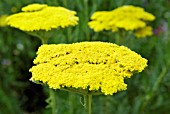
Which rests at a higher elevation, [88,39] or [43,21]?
[43,21]

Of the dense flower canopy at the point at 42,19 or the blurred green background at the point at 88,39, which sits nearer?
the dense flower canopy at the point at 42,19

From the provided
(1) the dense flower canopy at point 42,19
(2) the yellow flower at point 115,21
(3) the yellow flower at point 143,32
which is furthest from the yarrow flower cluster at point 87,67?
(3) the yellow flower at point 143,32

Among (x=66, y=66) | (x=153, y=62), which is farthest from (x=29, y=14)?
(x=153, y=62)

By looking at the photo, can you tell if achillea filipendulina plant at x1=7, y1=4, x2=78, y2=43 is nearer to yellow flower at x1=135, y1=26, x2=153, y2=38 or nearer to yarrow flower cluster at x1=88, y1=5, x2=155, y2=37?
yarrow flower cluster at x1=88, y1=5, x2=155, y2=37

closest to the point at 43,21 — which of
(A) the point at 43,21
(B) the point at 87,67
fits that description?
(A) the point at 43,21

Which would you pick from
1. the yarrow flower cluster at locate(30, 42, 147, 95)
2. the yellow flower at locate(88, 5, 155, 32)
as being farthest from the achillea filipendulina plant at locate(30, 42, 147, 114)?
the yellow flower at locate(88, 5, 155, 32)

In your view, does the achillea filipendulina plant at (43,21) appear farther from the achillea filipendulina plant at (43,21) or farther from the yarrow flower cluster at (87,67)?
the yarrow flower cluster at (87,67)

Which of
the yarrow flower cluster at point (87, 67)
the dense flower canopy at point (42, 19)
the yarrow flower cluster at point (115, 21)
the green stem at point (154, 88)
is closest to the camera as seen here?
the yarrow flower cluster at point (87, 67)

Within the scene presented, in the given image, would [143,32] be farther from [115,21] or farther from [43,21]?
[43,21]
